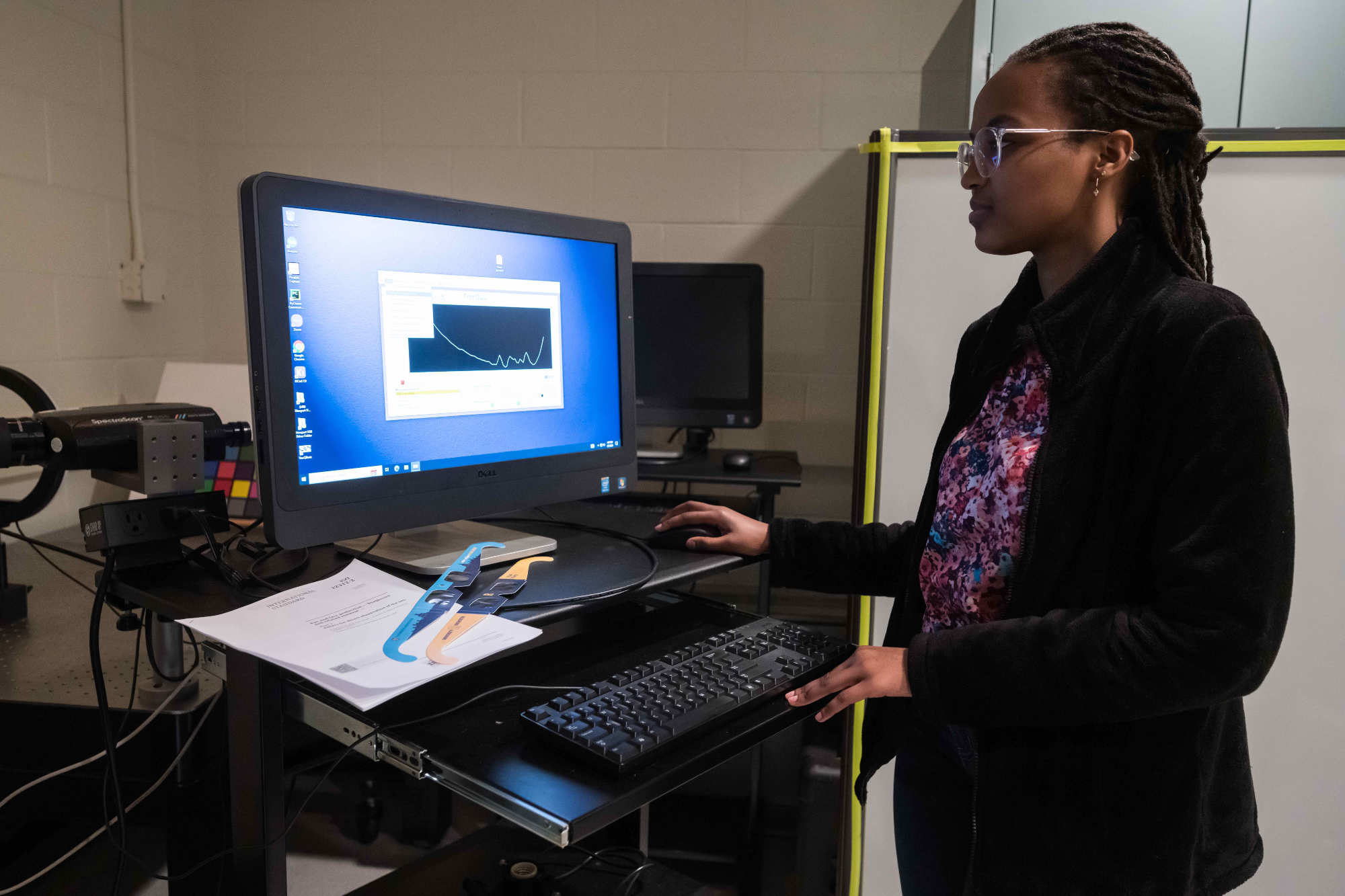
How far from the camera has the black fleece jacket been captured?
71cm

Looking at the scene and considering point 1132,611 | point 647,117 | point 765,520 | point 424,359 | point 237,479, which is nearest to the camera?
point 1132,611

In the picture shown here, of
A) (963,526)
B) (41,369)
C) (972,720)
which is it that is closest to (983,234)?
(963,526)

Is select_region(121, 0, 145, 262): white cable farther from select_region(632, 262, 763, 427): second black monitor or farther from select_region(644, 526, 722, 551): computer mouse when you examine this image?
select_region(644, 526, 722, 551): computer mouse

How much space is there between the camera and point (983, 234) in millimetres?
943

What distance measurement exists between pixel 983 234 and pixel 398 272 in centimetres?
62

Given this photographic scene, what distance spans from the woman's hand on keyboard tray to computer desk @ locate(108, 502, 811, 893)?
23 mm

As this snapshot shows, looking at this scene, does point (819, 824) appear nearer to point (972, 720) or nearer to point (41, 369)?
point (972, 720)

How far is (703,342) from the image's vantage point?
7.29ft

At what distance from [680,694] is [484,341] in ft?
1.56

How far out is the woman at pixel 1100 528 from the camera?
720 mm

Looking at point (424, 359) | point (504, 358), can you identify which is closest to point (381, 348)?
point (424, 359)

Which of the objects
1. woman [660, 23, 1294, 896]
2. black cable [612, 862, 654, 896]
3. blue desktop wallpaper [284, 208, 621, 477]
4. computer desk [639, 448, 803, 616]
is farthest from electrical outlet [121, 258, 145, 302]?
woman [660, 23, 1294, 896]

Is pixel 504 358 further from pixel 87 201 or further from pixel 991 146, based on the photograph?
pixel 87 201

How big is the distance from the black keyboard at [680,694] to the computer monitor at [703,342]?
1259 mm
